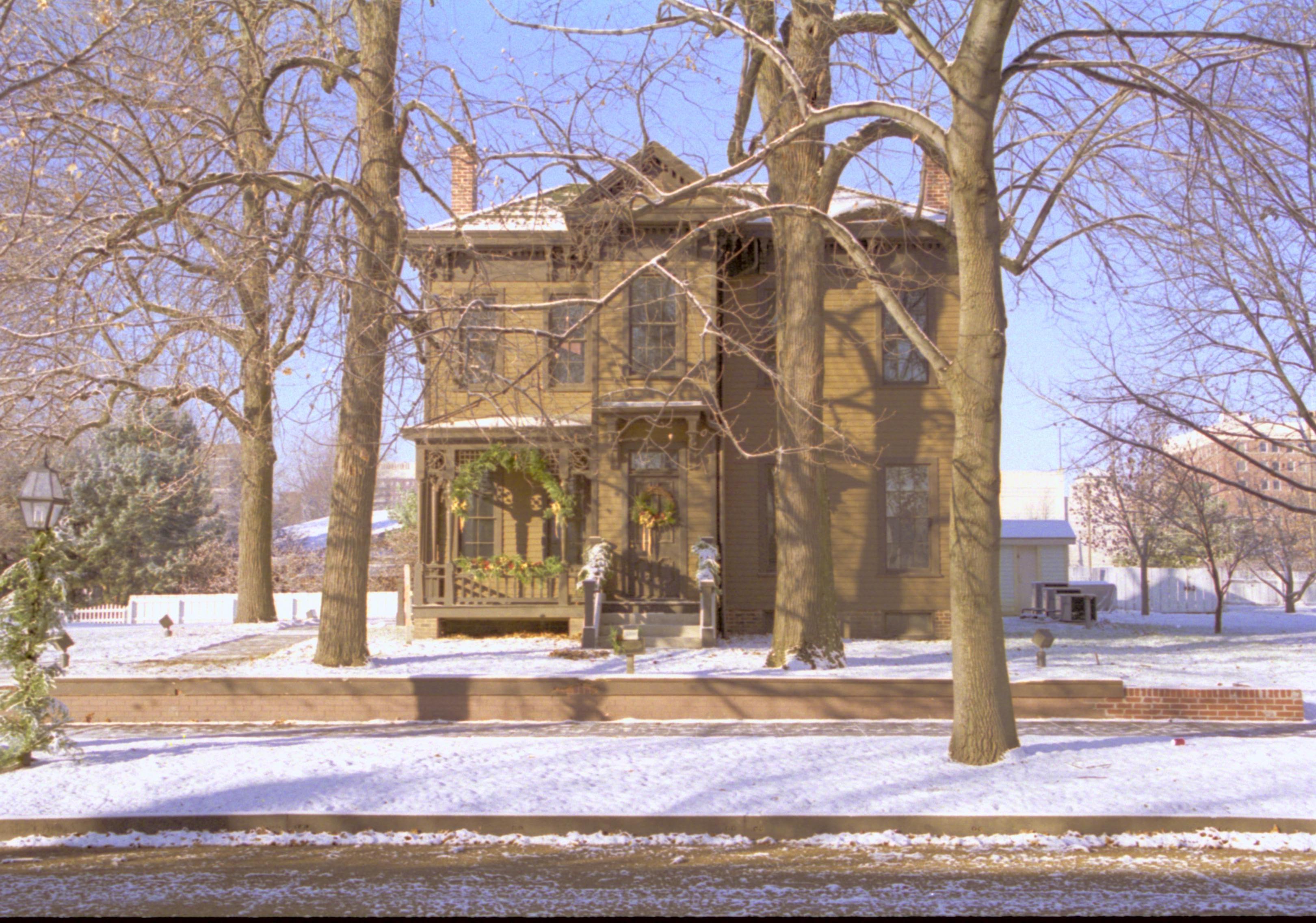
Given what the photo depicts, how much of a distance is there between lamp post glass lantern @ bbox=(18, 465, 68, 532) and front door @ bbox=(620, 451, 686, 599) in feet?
34.1

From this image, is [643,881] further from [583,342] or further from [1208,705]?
[583,342]

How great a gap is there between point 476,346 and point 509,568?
7.36m

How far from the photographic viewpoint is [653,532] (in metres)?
18.8

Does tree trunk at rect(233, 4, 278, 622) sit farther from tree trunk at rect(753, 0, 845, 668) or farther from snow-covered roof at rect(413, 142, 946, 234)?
tree trunk at rect(753, 0, 845, 668)

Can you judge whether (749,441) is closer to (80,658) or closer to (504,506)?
(504,506)

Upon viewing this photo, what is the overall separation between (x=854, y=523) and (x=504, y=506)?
642 cm

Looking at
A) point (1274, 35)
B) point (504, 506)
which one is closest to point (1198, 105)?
point (1274, 35)

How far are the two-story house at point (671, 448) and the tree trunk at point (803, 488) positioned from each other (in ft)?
7.16

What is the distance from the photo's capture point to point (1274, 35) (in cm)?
1078

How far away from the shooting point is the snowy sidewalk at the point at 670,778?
7758 mm

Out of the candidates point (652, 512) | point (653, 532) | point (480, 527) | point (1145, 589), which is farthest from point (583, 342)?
point (1145, 589)

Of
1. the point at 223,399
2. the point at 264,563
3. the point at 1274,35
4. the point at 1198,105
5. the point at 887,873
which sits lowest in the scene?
the point at 887,873

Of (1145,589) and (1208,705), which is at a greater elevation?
(1145,589)

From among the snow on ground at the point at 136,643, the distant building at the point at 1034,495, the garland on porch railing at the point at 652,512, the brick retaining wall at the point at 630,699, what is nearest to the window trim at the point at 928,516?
the garland on porch railing at the point at 652,512
